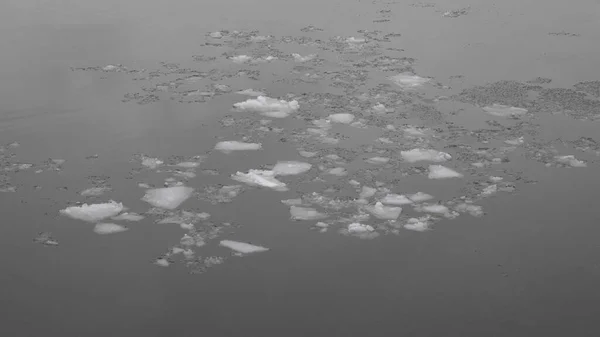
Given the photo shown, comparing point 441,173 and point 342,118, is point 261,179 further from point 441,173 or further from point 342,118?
point 342,118

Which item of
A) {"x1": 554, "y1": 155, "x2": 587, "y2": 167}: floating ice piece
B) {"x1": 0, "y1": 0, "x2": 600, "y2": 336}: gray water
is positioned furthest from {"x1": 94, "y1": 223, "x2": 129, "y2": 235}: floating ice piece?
{"x1": 554, "y1": 155, "x2": 587, "y2": 167}: floating ice piece

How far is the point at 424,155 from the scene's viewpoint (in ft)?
23.1

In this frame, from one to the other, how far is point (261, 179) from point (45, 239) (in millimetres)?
1876

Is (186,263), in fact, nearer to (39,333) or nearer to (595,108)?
(39,333)

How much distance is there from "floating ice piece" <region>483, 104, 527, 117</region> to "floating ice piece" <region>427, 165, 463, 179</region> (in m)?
1.70

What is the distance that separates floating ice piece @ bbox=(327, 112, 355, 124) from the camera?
7812 millimetres

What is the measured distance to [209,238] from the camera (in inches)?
218

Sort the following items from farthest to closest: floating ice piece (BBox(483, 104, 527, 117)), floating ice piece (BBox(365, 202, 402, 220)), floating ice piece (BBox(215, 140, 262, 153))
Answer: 1. floating ice piece (BBox(483, 104, 527, 117))
2. floating ice piece (BBox(215, 140, 262, 153))
3. floating ice piece (BBox(365, 202, 402, 220))

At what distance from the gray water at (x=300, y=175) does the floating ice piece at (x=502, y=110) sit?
0.14 meters

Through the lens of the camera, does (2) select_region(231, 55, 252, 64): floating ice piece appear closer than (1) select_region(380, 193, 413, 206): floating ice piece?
No

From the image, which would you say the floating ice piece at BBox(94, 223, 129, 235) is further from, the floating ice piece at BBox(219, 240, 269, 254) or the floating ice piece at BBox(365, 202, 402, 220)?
the floating ice piece at BBox(365, 202, 402, 220)

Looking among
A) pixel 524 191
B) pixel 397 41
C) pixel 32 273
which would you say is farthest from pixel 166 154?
pixel 397 41

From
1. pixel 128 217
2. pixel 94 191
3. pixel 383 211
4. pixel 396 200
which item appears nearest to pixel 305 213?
pixel 383 211

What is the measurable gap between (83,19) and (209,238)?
7309 mm
